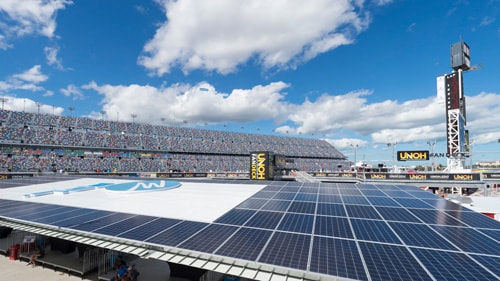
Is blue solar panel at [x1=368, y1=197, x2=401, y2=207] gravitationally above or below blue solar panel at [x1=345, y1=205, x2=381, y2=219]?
above

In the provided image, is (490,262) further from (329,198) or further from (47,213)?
(47,213)

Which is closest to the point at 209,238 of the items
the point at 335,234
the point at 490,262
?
the point at 335,234

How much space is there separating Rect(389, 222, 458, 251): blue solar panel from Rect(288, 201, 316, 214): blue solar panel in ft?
10.8

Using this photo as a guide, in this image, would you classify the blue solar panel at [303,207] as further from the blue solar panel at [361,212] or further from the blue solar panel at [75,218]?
the blue solar panel at [75,218]

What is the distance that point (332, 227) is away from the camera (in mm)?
8180

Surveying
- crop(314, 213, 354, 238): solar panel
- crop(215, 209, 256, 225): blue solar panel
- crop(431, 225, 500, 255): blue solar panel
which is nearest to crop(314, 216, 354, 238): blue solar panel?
crop(314, 213, 354, 238): solar panel

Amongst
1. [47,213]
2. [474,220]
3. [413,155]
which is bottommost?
[47,213]

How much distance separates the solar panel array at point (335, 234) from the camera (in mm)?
5536

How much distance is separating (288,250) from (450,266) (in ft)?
13.1

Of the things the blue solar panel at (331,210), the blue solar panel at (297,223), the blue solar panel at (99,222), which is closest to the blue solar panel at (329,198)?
the blue solar panel at (331,210)

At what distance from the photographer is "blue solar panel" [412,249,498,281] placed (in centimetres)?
505

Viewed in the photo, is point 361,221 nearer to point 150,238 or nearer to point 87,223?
point 150,238

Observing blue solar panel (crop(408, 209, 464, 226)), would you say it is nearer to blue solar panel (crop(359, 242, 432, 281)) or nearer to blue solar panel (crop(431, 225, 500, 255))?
blue solar panel (crop(431, 225, 500, 255))

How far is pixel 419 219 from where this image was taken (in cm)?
910
